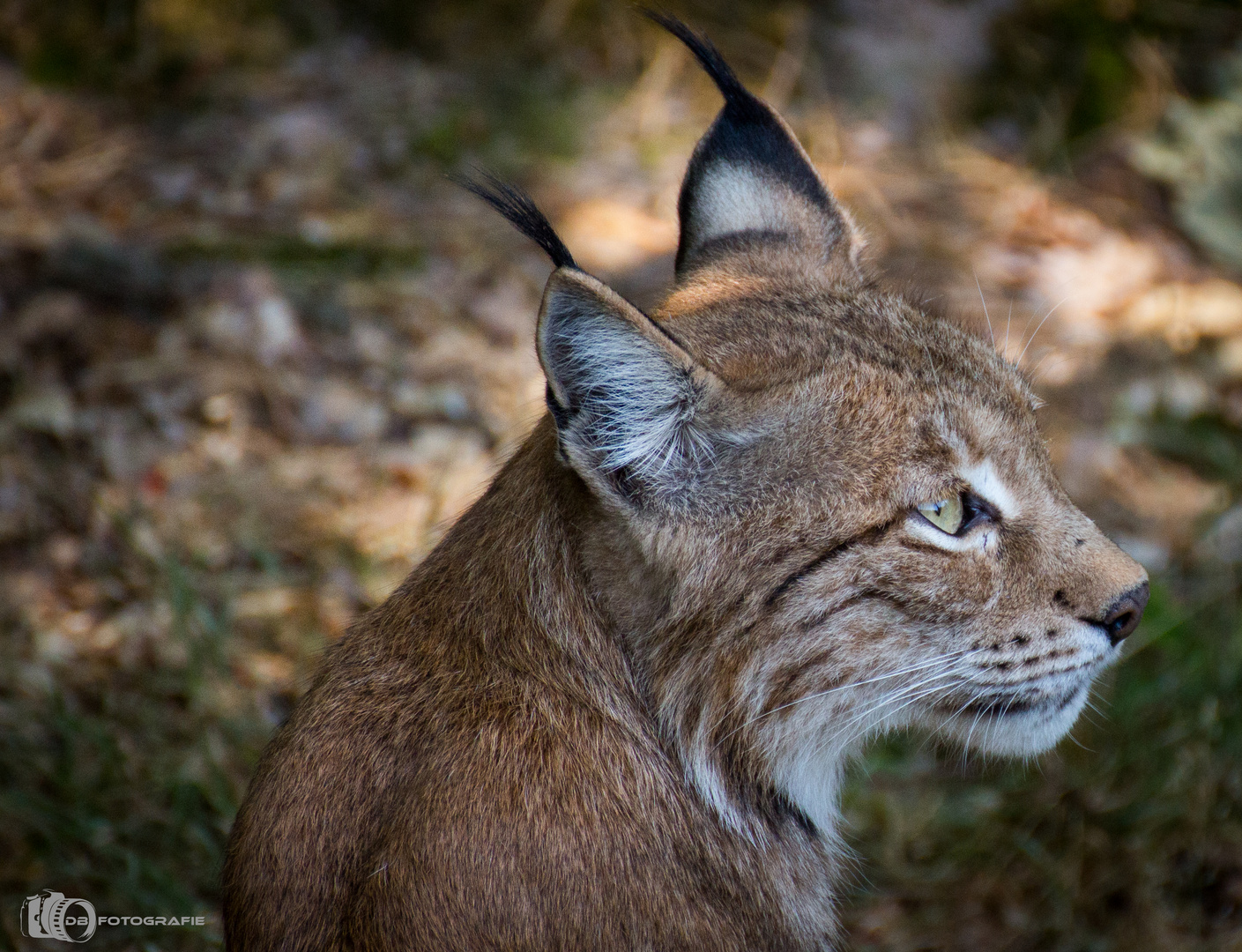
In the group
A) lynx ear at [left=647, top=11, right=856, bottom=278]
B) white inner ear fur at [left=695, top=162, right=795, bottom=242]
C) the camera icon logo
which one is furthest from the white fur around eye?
the camera icon logo

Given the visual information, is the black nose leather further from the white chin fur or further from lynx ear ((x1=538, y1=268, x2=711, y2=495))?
lynx ear ((x1=538, y1=268, x2=711, y2=495))

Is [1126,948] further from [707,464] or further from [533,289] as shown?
[533,289]

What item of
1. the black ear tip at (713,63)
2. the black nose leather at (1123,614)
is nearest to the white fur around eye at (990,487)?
the black nose leather at (1123,614)

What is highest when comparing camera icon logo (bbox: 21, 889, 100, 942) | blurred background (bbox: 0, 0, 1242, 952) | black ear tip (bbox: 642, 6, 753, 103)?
black ear tip (bbox: 642, 6, 753, 103)

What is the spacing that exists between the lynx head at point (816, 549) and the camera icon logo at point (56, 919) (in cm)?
242

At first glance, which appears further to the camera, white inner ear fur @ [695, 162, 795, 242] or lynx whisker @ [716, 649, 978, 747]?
white inner ear fur @ [695, 162, 795, 242]

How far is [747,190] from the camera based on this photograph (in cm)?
363

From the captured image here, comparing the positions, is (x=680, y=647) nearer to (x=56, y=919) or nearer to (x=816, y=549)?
(x=816, y=549)

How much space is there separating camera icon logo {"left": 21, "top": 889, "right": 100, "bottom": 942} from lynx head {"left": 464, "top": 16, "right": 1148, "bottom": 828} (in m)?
2.42

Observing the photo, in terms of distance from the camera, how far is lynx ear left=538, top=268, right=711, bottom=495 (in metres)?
2.52

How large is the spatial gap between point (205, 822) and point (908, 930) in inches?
105

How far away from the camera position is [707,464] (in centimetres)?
287

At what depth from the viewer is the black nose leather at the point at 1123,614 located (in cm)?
302

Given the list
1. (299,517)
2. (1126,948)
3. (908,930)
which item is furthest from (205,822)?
(1126,948)
